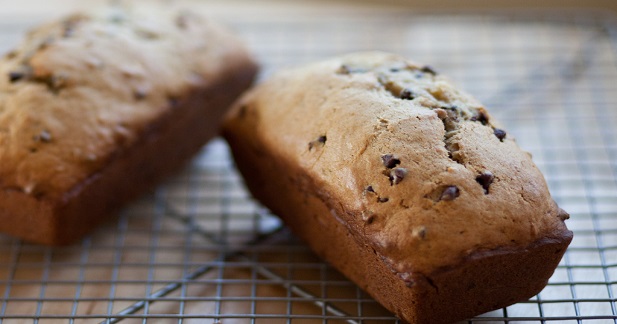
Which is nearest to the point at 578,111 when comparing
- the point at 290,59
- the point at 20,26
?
the point at 290,59

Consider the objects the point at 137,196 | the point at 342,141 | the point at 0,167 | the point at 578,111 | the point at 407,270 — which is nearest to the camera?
the point at 407,270

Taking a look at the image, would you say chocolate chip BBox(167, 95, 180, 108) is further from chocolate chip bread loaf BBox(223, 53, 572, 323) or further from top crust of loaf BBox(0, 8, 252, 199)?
chocolate chip bread loaf BBox(223, 53, 572, 323)

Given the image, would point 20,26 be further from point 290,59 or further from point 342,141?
point 342,141

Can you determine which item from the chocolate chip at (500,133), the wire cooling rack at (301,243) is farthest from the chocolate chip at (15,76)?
the chocolate chip at (500,133)

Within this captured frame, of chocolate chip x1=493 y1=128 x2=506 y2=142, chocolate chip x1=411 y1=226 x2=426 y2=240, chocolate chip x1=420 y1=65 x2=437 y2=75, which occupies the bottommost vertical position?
chocolate chip x1=411 y1=226 x2=426 y2=240

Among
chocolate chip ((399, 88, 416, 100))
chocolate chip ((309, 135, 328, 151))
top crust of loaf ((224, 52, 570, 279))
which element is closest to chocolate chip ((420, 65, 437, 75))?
top crust of loaf ((224, 52, 570, 279))

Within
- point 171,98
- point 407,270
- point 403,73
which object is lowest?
point 171,98
